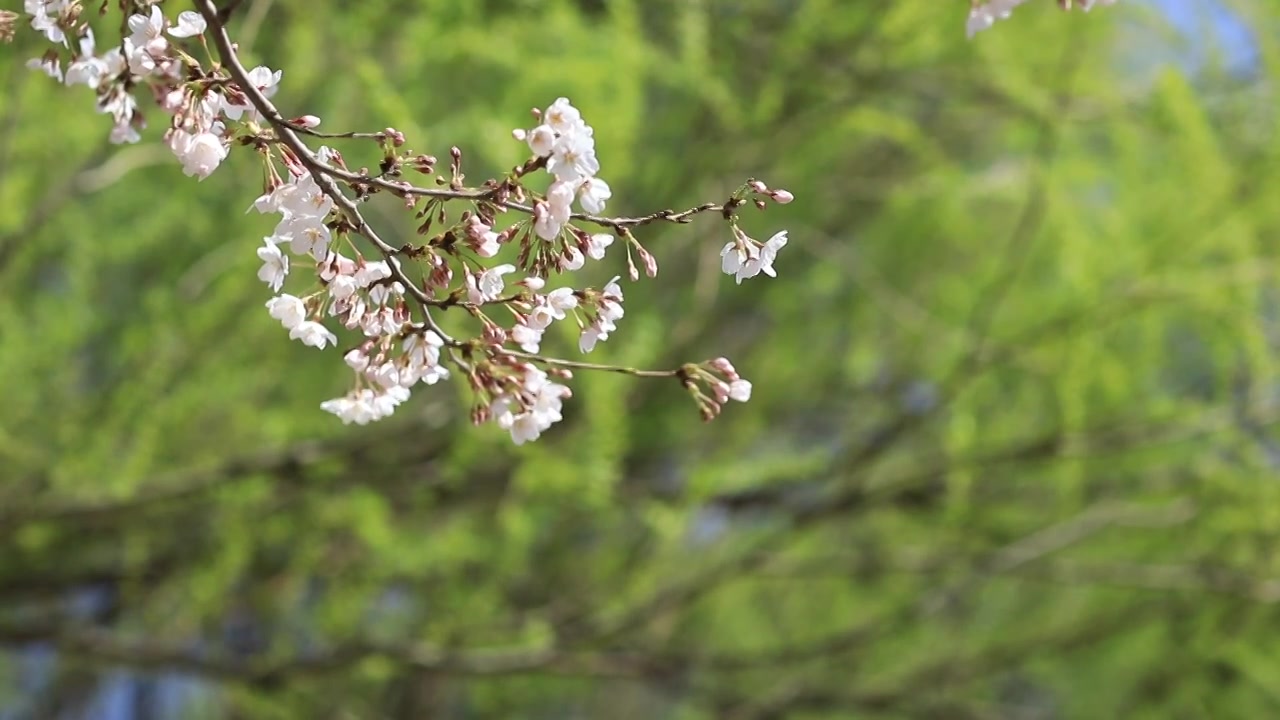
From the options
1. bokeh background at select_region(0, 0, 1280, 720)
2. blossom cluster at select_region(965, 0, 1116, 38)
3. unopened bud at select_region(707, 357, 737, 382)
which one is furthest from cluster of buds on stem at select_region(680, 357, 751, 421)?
bokeh background at select_region(0, 0, 1280, 720)

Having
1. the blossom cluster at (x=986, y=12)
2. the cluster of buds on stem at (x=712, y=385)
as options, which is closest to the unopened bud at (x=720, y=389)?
the cluster of buds on stem at (x=712, y=385)

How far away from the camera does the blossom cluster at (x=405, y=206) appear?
0.78 m

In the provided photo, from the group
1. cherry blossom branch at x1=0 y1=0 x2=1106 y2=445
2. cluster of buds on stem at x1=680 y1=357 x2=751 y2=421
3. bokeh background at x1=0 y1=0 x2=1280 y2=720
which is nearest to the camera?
cherry blossom branch at x1=0 y1=0 x2=1106 y2=445

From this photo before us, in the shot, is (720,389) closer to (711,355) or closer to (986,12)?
(986,12)

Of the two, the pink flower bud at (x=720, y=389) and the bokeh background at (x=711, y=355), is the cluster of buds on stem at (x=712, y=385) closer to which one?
the pink flower bud at (x=720, y=389)

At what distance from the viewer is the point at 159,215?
2.52 m

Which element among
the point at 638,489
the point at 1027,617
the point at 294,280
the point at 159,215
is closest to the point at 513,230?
the point at 294,280

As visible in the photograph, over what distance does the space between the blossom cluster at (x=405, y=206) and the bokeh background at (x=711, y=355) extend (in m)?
1.02

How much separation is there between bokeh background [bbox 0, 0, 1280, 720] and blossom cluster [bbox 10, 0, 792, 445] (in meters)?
1.02

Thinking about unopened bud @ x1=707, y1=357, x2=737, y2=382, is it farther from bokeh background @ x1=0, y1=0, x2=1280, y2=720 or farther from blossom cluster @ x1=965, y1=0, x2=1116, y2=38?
bokeh background @ x1=0, y1=0, x2=1280, y2=720

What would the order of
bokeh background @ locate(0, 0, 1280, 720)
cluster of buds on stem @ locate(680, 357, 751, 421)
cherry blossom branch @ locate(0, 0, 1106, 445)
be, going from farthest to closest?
bokeh background @ locate(0, 0, 1280, 720) < cluster of buds on stem @ locate(680, 357, 751, 421) < cherry blossom branch @ locate(0, 0, 1106, 445)

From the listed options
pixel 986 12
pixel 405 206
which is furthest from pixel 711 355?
pixel 405 206

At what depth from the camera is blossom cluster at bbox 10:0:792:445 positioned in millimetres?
778

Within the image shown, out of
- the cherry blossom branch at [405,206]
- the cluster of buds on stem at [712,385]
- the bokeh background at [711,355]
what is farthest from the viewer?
the bokeh background at [711,355]
